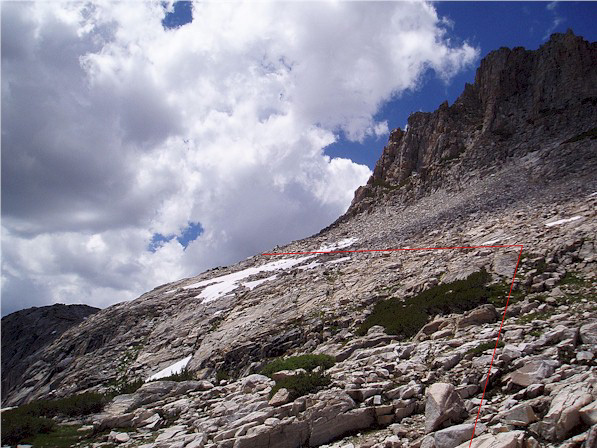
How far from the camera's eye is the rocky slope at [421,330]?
9.58m

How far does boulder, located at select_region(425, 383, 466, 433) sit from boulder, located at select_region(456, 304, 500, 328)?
6.04 meters

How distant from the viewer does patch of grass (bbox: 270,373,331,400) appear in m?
12.0

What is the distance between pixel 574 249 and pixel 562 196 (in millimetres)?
14362

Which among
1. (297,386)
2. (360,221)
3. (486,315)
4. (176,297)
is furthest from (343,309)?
(360,221)

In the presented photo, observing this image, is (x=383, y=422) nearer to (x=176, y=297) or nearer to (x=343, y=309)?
(x=343, y=309)

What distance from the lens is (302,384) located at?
1220 centimetres

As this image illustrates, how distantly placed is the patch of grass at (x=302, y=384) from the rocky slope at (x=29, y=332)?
131 ft

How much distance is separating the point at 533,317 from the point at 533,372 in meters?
4.92

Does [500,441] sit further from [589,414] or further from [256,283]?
[256,283]

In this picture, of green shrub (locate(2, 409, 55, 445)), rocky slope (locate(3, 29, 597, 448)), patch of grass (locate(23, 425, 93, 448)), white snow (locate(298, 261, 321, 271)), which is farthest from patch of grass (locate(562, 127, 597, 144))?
green shrub (locate(2, 409, 55, 445))

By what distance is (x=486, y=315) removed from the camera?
1507 centimetres

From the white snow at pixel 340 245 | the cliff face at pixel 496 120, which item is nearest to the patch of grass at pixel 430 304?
the white snow at pixel 340 245

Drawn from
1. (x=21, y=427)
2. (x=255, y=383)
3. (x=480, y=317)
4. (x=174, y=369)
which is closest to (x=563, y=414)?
(x=480, y=317)

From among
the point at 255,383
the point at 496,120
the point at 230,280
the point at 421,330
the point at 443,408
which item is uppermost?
the point at 496,120
